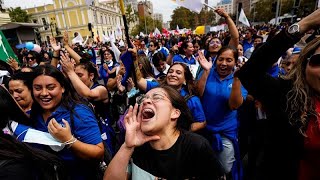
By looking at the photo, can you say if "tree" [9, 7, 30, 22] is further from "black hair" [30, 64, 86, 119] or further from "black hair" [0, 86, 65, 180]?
"black hair" [0, 86, 65, 180]

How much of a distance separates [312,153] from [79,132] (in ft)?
5.48

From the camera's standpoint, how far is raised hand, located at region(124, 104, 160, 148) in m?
1.50

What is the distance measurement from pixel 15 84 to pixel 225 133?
241 cm

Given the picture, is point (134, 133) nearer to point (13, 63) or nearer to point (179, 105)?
point (179, 105)

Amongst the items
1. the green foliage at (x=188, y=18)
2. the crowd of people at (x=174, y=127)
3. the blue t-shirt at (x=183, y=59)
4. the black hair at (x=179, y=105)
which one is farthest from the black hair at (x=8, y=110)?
the green foliage at (x=188, y=18)

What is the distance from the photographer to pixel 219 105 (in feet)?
8.82

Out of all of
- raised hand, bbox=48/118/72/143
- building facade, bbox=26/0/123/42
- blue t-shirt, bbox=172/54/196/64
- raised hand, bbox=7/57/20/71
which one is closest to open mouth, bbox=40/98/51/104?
raised hand, bbox=48/118/72/143

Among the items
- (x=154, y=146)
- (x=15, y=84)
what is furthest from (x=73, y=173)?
(x=15, y=84)

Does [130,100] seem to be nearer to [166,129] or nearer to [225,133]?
[225,133]

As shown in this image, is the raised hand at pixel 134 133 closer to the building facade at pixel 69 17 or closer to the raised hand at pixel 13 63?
the raised hand at pixel 13 63

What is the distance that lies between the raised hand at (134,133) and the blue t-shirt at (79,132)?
0.48 meters

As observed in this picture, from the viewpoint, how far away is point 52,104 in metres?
2.08

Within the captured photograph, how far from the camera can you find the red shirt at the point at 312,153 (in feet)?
4.49

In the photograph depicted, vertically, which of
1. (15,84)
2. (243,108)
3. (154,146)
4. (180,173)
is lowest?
(243,108)
